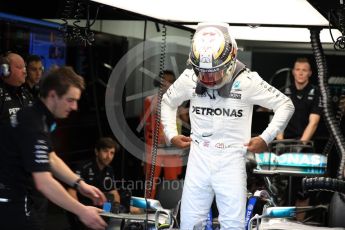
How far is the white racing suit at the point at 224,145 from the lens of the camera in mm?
4121

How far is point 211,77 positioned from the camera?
4066 millimetres

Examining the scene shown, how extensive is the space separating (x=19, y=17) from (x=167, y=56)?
7.26ft

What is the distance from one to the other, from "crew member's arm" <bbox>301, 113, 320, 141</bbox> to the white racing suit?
2282 millimetres

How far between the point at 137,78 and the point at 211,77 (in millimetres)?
3926

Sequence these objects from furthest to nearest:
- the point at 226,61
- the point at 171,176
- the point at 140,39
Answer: the point at 140,39
the point at 171,176
the point at 226,61

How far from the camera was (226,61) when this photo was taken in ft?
13.3

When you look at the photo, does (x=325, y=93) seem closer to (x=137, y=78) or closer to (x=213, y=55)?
(x=213, y=55)

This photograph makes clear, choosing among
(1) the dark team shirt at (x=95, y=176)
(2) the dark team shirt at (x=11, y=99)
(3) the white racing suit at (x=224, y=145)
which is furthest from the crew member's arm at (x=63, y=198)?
(1) the dark team shirt at (x=95, y=176)

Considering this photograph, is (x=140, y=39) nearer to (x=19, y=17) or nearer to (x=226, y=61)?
(x=19, y=17)

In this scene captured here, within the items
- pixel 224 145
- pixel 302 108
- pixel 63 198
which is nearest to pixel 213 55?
→ pixel 224 145

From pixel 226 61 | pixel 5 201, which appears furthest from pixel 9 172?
pixel 226 61

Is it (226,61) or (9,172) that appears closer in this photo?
Answer: (9,172)

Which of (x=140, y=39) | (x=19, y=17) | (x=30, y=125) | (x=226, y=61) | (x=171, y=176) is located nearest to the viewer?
(x=30, y=125)

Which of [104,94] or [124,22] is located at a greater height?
[124,22]
